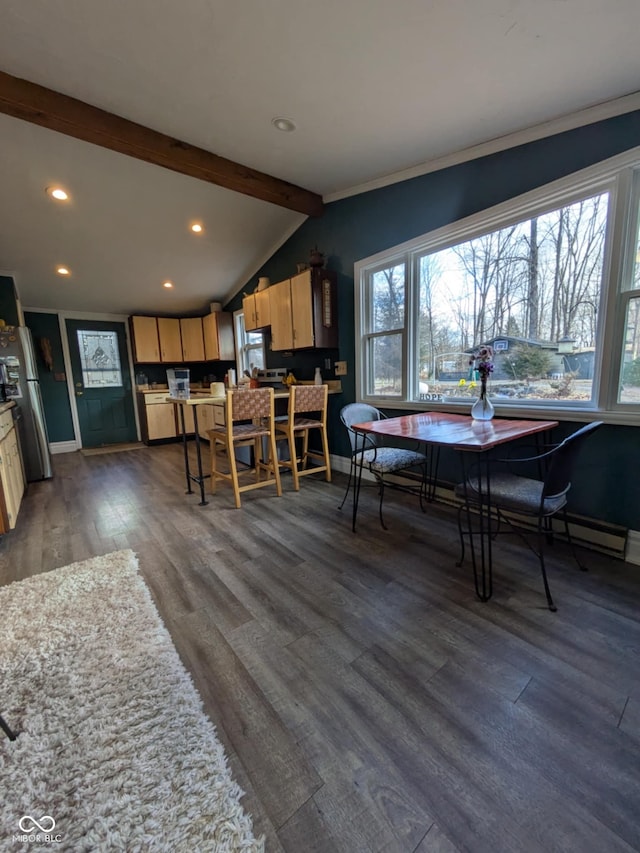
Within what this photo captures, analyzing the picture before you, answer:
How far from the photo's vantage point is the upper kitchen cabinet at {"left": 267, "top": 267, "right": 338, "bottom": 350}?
11.9 ft

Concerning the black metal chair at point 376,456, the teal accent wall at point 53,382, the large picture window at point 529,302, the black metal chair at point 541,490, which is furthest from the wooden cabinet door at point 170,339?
the black metal chair at point 541,490

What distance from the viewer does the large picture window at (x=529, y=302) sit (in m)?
1.95

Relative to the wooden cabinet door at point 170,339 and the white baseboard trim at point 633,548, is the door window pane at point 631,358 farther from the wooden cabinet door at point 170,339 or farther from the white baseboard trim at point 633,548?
the wooden cabinet door at point 170,339

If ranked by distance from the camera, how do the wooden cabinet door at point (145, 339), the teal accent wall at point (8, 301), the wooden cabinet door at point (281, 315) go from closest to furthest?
the teal accent wall at point (8, 301), the wooden cabinet door at point (281, 315), the wooden cabinet door at point (145, 339)

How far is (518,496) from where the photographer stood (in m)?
1.75

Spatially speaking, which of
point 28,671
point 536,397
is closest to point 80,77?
point 28,671

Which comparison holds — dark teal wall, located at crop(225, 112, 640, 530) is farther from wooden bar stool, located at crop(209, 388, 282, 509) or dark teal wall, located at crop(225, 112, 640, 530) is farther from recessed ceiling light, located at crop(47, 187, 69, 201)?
recessed ceiling light, located at crop(47, 187, 69, 201)

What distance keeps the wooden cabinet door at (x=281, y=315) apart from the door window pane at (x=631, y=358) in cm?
293

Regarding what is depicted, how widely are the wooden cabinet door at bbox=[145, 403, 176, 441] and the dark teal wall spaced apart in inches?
130

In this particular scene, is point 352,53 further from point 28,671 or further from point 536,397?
point 28,671

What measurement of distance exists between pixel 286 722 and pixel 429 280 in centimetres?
306

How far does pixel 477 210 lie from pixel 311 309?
1713 mm

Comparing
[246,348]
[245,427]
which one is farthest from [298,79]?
[246,348]

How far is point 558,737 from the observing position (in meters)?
1.09
